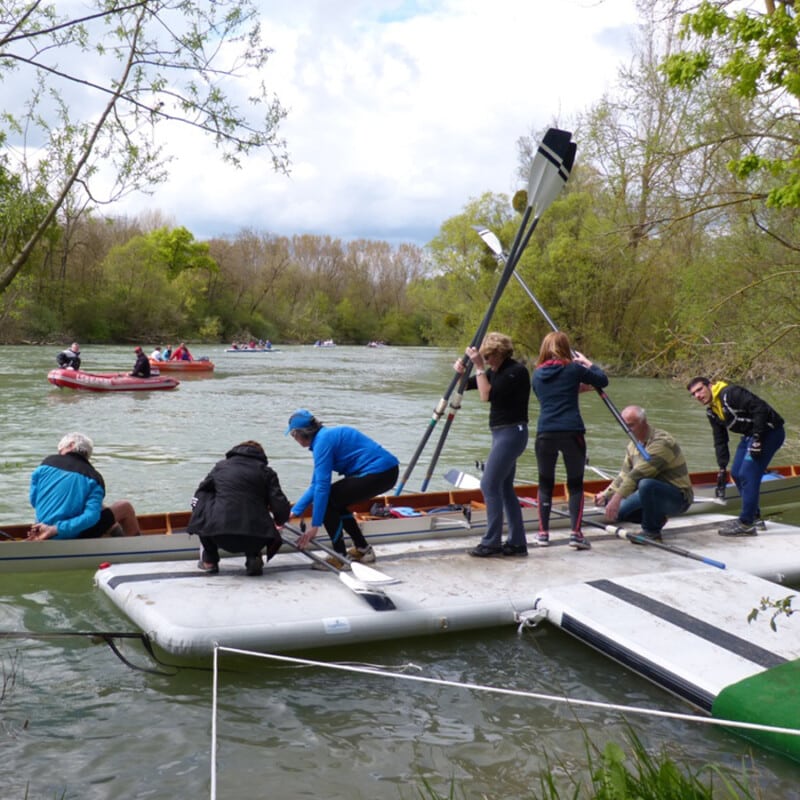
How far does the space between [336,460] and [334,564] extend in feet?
2.63

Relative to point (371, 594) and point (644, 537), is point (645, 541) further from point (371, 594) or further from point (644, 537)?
point (371, 594)

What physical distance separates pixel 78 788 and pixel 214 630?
1266mm

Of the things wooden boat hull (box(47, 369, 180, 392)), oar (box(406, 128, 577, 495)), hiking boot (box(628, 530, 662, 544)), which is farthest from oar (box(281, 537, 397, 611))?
wooden boat hull (box(47, 369, 180, 392))

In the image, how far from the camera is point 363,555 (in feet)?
20.7

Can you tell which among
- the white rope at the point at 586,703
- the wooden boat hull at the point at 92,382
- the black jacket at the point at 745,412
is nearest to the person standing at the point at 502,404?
the white rope at the point at 586,703

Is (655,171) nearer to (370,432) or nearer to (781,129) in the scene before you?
(781,129)

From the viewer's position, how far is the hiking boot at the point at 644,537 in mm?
7109

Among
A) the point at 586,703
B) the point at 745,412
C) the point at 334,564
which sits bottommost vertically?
the point at 334,564

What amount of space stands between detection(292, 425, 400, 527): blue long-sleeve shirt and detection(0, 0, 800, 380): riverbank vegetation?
2302 mm

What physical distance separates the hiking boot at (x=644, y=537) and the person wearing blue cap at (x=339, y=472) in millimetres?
2434

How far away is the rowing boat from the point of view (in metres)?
6.18

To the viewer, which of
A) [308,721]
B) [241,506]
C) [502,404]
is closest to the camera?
[308,721]

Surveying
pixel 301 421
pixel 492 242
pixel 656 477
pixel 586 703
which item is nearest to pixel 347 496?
pixel 301 421

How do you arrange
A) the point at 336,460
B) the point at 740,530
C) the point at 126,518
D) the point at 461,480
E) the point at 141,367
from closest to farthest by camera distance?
the point at 336,460 → the point at 126,518 → the point at 740,530 → the point at 461,480 → the point at 141,367
